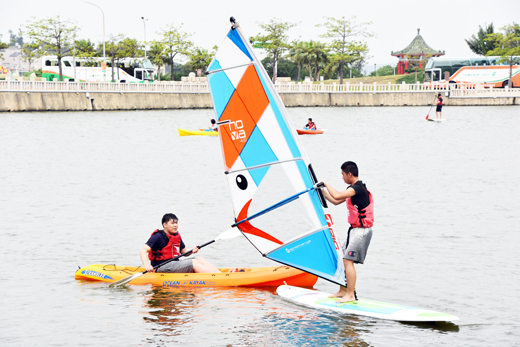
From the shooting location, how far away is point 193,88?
63.3 metres

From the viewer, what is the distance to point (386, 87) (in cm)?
7688

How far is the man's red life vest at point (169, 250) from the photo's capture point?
1002cm

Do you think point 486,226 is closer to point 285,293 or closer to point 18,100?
point 285,293

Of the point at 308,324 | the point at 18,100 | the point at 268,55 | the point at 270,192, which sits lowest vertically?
the point at 308,324

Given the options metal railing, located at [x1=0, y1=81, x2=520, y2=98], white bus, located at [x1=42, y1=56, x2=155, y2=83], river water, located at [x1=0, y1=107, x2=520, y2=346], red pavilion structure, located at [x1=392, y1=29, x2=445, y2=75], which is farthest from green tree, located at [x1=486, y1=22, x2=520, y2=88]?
river water, located at [x1=0, y1=107, x2=520, y2=346]

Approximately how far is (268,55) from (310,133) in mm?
58572

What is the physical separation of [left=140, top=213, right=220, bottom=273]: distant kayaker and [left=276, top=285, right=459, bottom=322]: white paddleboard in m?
1.54

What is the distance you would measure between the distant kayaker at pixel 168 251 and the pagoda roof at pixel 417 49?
3828 inches

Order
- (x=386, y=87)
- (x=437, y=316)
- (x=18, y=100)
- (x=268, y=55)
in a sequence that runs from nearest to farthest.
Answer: (x=437, y=316)
(x=18, y=100)
(x=386, y=87)
(x=268, y=55)

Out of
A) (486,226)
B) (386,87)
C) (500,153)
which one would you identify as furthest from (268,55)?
(486,226)

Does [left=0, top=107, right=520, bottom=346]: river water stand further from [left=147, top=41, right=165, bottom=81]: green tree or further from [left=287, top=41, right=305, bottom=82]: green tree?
[left=287, top=41, right=305, bottom=82]: green tree

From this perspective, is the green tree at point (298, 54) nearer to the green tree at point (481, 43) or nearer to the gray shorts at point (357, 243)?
the green tree at point (481, 43)

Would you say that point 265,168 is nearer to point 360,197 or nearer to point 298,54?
point 360,197

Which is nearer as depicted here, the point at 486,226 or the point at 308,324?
the point at 308,324
